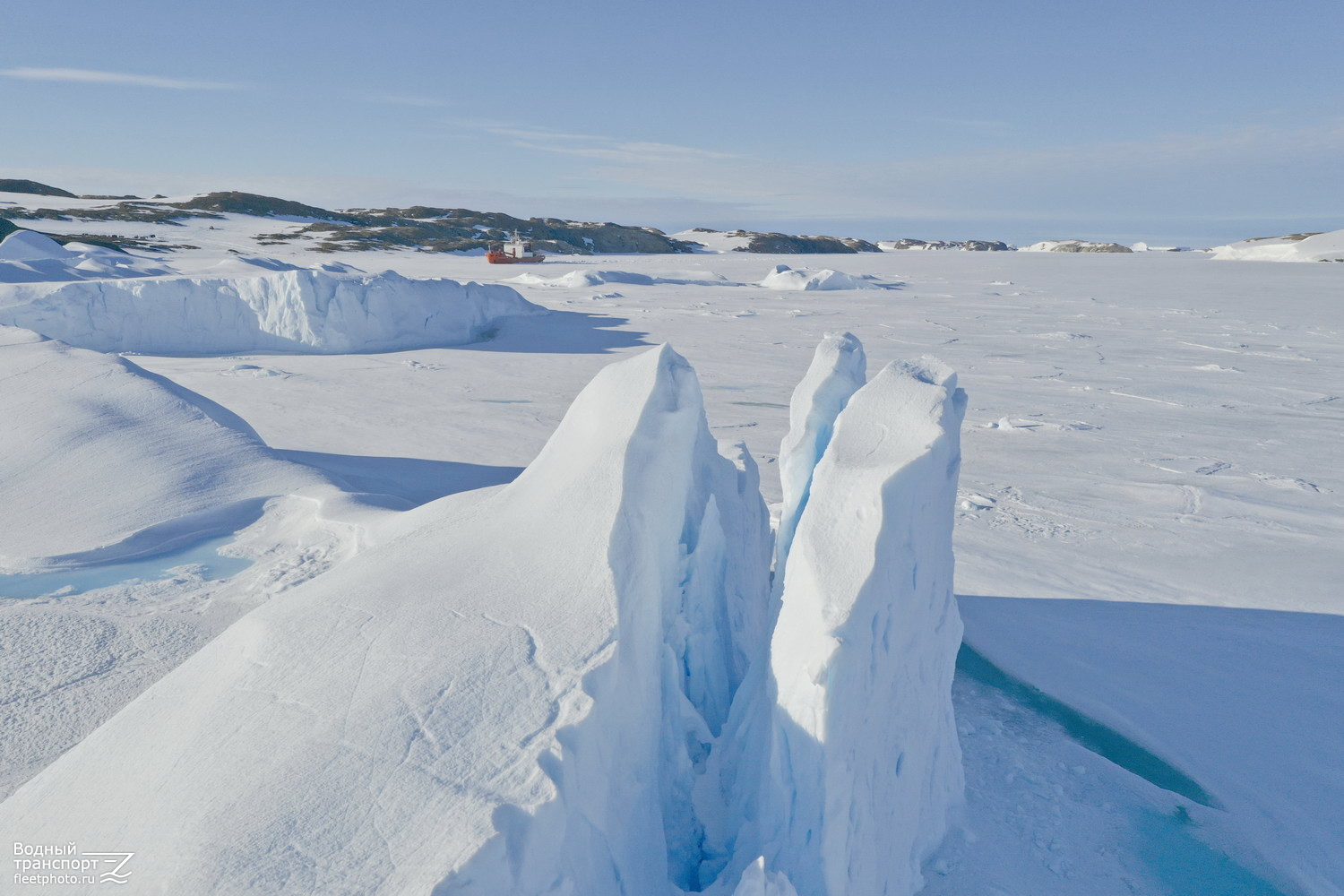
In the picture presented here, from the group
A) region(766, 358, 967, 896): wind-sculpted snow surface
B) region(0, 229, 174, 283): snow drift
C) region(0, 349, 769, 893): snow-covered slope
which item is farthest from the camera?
region(0, 229, 174, 283): snow drift

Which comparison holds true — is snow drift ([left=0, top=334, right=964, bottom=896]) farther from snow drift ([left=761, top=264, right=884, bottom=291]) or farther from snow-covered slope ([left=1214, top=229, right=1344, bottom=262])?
snow-covered slope ([left=1214, top=229, right=1344, bottom=262])

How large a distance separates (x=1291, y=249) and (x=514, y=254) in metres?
45.1

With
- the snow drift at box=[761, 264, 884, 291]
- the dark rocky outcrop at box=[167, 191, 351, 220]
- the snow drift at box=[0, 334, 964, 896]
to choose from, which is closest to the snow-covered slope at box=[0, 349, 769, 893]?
the snow drift at box=[0, 334, 964, 896]

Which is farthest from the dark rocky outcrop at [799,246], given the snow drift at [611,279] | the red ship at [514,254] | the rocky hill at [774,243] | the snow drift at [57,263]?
the snow drift at [57,263]

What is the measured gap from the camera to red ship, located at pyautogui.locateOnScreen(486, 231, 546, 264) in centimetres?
3825

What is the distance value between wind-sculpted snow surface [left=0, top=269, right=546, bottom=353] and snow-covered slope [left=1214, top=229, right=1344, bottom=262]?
48.9 m

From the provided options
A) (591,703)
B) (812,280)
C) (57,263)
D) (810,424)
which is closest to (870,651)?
(591,703)

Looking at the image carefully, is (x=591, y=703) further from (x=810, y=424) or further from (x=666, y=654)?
(x=810, y=424)

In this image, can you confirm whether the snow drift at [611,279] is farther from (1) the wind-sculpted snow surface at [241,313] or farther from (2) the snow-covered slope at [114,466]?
(2) the snow-covered slope at [114,466]

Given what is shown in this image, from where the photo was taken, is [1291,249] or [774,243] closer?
[1291,249]

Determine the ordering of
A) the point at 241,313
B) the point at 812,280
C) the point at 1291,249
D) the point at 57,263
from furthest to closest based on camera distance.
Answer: the point at 1291,249 < the point at 812,280 < the point at 57,263 < the point at 241,313

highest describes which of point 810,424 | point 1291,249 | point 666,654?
point 1291,249

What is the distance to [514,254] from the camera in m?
40.7

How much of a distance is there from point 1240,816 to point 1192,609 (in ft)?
7.28
